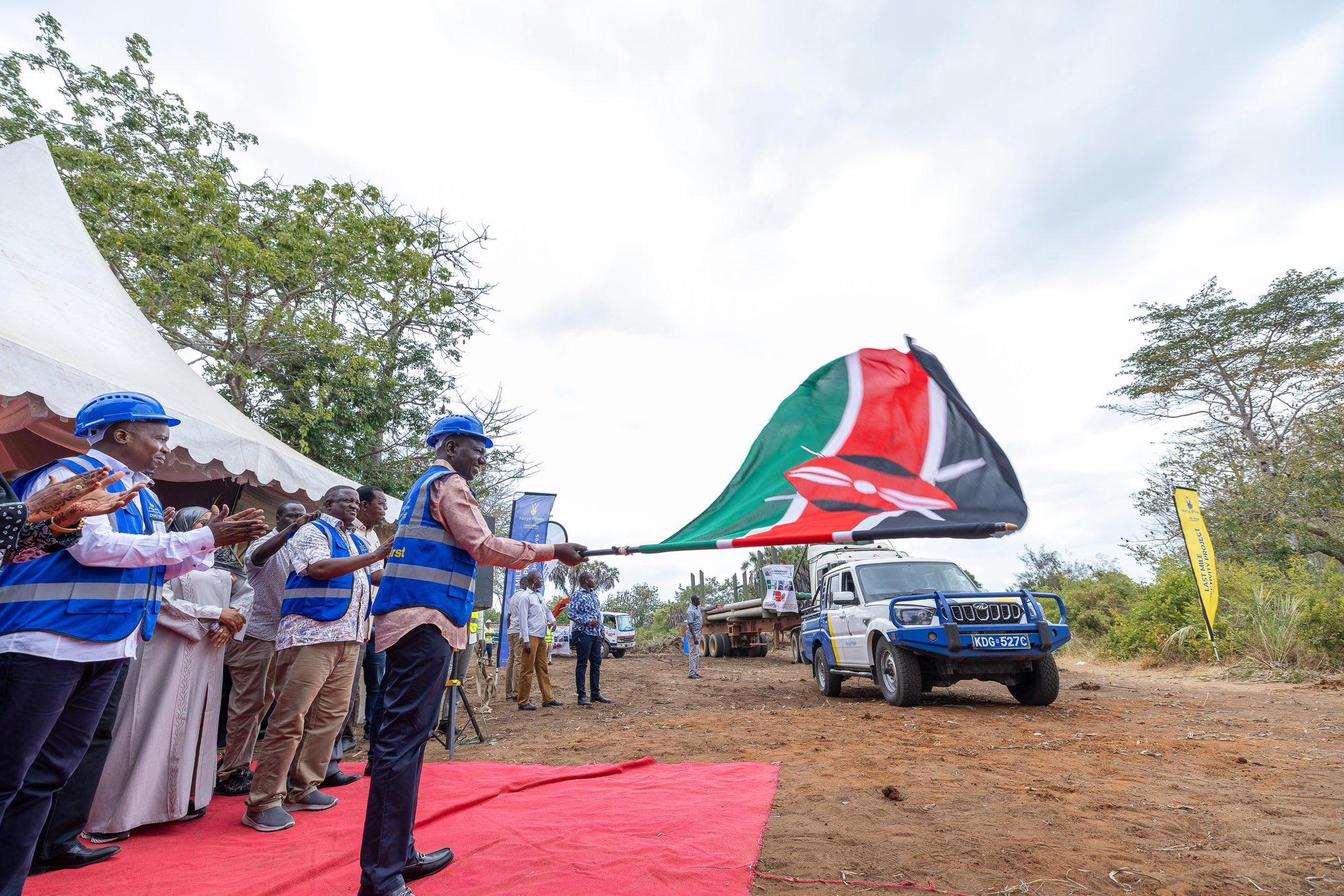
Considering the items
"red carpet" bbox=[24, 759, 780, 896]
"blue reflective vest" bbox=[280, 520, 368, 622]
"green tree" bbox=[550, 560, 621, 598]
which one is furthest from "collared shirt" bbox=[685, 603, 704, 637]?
"blue reflective vest" bbox=[280, 520, 368, 622]

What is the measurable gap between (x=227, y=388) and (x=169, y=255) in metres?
2.58

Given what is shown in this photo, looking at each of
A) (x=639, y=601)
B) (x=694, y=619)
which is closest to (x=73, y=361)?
(x=694, y=619)

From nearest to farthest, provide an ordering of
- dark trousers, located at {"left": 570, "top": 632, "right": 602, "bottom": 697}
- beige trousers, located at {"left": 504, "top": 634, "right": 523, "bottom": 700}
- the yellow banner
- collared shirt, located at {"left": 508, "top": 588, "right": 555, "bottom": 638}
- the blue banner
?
the blue banner → collared shirt, located at {"left": 508, "top": 588, "right": 555, "bottom": 638} → dark trousers, located at {"left": 570, "top": 632, "right": 602, "bottom": 697} → beige trousers, located at {"left": 504, "top": 634, "right": 523, "bottom": 700} → the yellow banner

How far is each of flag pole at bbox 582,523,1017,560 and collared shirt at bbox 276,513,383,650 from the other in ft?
5.55

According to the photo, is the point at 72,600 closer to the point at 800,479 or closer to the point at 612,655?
the point at 800,479

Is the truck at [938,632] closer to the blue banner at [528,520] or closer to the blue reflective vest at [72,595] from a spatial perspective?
the blue banner at [528,520]

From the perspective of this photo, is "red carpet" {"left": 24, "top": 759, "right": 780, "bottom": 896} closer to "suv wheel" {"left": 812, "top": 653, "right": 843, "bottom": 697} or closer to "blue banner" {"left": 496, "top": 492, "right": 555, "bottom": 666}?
"blue banner" {"left": 496, "top": 492, "right": 555, "bottom": 666}

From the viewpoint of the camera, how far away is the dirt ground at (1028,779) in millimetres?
3029

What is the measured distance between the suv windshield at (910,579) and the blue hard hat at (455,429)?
281 inches

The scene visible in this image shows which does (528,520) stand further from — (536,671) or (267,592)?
(267,592)

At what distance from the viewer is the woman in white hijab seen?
3578 mm

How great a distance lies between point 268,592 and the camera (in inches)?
185

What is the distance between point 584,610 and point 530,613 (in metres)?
0.77

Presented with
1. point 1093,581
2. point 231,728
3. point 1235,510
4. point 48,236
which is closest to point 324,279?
point 48,236
